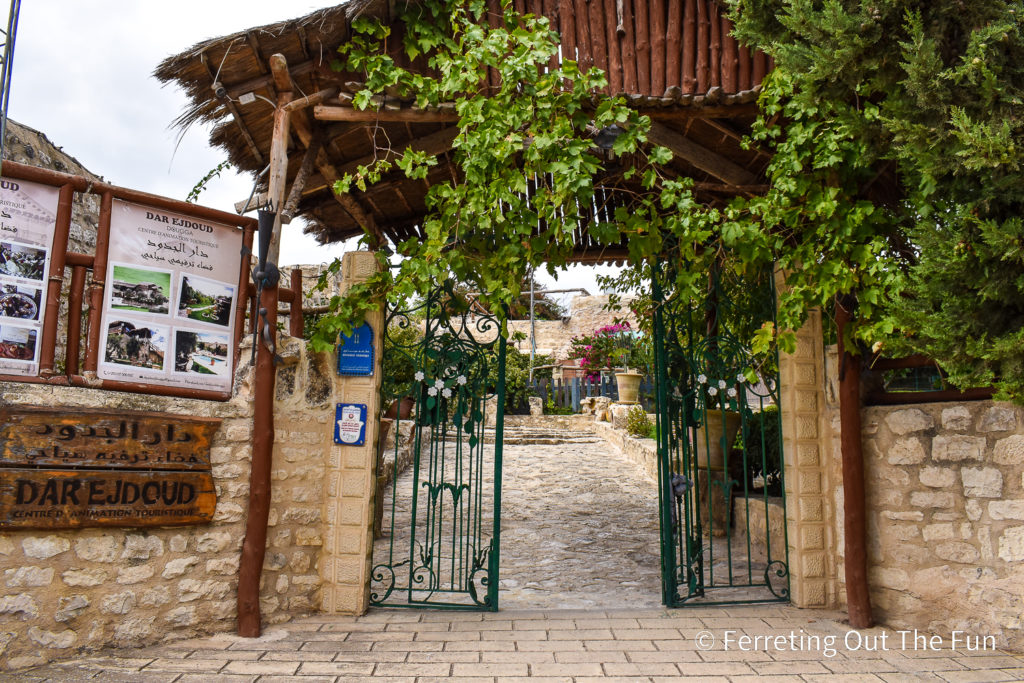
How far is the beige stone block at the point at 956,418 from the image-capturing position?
3642 mm

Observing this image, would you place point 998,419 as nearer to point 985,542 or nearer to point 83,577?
point 985,542

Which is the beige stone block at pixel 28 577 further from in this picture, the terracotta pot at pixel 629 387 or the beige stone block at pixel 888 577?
the terracotta pot at pixel 629 387

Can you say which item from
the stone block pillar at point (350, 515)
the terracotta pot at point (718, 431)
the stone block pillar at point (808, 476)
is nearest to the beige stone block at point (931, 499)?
the stone block pillar at point (808, 476)

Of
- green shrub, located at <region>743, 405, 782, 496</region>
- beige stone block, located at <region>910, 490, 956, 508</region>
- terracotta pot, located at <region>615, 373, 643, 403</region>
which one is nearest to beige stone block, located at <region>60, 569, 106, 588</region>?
beige stone block, located at <region>910, 490, 956, 508</region>

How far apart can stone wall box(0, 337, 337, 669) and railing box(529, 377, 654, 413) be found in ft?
41.6

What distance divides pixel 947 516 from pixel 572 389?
13.7 meters

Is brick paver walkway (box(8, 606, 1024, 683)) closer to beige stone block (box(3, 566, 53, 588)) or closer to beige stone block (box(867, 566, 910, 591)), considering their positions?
beige stone block (box(867, 566, 910, 591))

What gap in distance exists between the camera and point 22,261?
131 inches

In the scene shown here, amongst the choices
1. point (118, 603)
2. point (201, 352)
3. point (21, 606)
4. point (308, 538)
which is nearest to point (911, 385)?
point (308, 538)

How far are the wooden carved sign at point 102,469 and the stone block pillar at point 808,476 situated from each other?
364 centimetres

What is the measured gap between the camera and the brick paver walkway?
3178mm

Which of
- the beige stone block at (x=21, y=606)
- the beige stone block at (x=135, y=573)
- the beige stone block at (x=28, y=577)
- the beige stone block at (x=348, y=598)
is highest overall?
the beige stone block at (x=28, y=577)

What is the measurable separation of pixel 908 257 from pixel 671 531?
2419mm

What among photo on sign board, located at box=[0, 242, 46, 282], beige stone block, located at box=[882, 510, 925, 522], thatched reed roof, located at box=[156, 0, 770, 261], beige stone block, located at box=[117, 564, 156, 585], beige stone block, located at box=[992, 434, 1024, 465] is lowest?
beige stone block, located at box=[117, 564, 156, 585]
